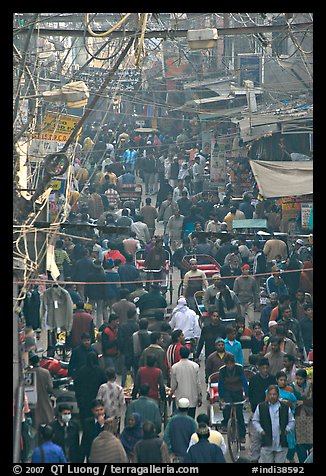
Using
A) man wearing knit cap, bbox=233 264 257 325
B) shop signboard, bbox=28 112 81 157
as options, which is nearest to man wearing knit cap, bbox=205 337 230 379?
man wearing knit cap, bbox=233 264 257 325

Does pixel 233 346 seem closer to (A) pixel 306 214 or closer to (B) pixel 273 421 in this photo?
(B) pixel 273 421

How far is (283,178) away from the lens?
19047 millimetres

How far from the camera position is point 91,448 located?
10.8 meters

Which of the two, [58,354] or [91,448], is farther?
[58,354]

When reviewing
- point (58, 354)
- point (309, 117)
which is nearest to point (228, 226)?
point (309, 117)

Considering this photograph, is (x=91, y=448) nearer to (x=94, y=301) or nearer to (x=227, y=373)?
(x=227, y=373)

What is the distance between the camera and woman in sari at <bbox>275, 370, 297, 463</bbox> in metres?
11.4

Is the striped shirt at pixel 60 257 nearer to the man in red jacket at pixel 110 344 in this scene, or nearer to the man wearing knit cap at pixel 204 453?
the man in red jacket at pixel 110 344

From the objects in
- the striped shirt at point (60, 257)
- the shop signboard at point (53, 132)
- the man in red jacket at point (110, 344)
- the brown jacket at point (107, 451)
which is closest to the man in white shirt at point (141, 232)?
the shop signboard at point (53, 132)

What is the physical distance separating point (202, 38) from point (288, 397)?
566 cm

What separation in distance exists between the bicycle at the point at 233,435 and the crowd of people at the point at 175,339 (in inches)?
4.1

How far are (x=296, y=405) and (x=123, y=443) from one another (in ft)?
6.29

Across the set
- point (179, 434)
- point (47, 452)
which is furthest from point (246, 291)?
point (47, 452)

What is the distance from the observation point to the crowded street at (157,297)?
11.3 meters
